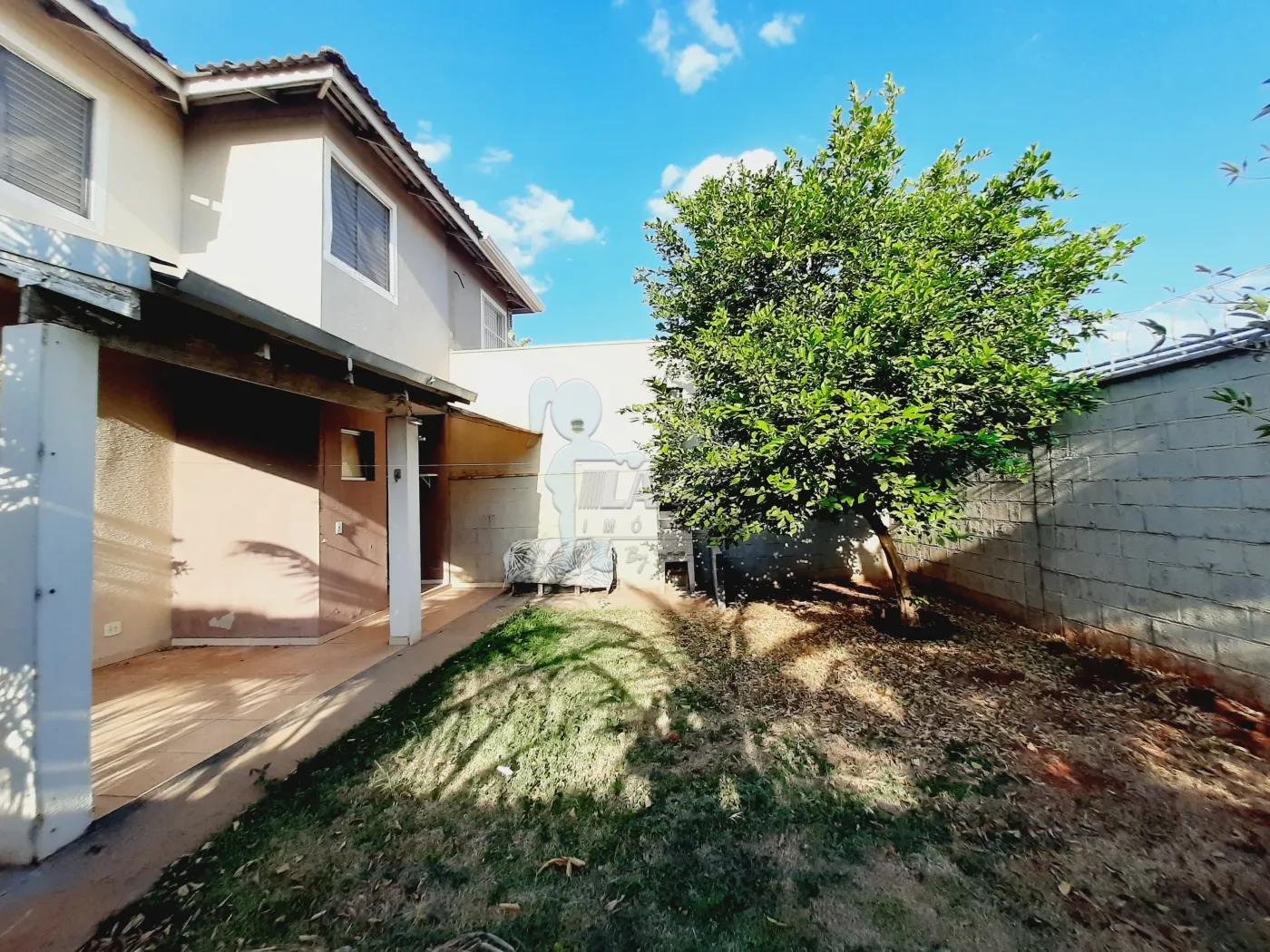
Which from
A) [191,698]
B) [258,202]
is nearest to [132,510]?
[191,698]

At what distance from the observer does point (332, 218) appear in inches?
238

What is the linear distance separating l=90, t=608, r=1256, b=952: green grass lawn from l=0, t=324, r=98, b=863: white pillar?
2.40ft

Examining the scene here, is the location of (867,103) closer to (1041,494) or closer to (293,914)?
(1041,494)

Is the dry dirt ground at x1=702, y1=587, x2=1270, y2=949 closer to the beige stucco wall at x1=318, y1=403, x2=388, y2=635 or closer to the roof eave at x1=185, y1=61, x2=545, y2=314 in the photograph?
the beige stucco wall at x1=318, y1=403, x2=388, y2=635

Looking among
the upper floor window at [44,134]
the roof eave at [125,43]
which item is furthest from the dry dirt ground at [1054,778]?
the roof eave at [125,43]

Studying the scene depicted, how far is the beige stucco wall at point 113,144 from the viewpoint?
443cm

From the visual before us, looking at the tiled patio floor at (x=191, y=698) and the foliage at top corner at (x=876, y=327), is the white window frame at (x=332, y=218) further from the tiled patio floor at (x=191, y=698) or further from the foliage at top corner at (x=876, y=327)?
the tiled patio floor at (x=191, y=698)

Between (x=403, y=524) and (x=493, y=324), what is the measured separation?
7.27 m

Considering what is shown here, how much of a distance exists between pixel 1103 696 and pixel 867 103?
18.0ft

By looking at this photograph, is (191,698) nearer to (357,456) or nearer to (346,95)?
(357,456)

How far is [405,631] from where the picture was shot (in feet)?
18.4

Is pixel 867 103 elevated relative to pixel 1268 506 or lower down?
elevated

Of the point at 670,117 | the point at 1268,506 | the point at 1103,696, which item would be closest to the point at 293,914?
the point at 1103,696

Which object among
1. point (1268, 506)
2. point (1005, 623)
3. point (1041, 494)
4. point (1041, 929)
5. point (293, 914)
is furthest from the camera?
point (1005, 623)
